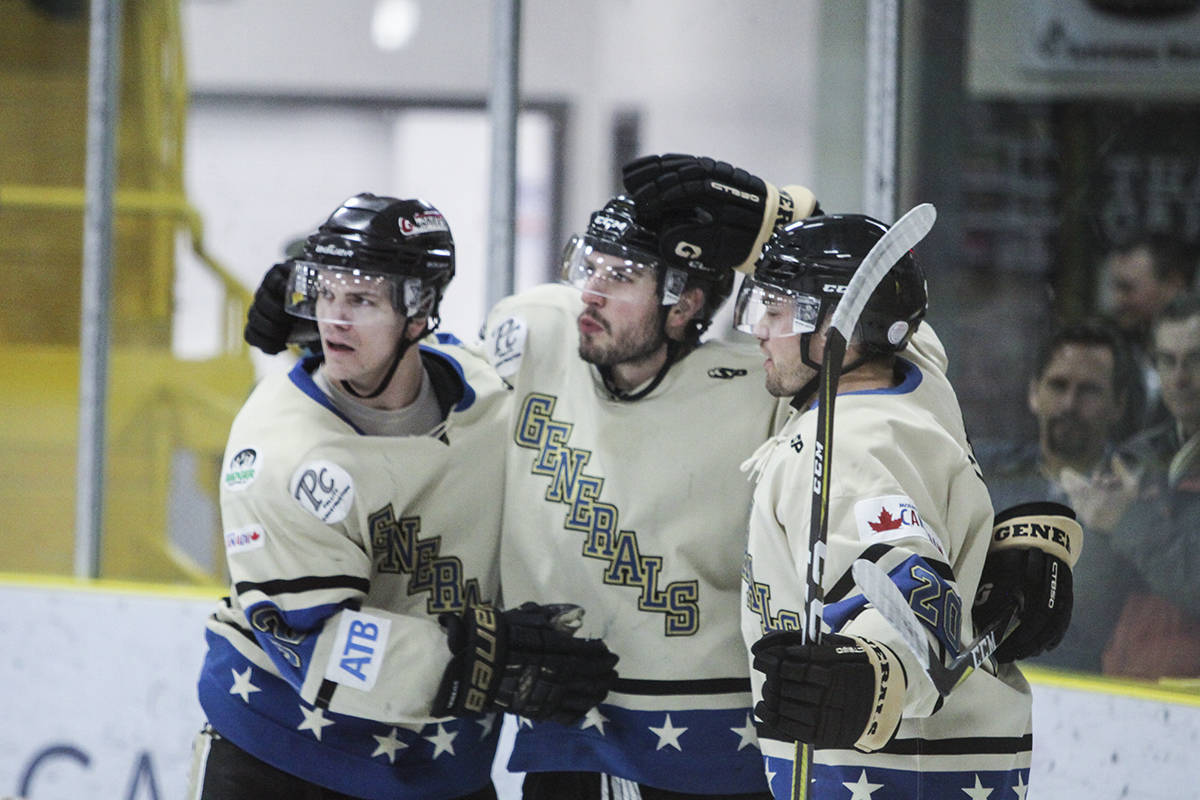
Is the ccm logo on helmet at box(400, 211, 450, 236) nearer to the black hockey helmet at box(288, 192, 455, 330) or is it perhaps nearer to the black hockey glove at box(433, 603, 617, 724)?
the black hockey helmet at box(288, 192, 455, 330)

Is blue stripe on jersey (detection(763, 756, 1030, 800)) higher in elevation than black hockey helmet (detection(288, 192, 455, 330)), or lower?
lower

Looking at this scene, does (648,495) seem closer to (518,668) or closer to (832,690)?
(518,668)

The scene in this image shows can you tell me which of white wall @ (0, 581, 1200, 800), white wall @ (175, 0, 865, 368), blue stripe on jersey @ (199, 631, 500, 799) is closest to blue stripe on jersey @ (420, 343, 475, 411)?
blue stripe on jersey @ (199, 631, 500, 799)

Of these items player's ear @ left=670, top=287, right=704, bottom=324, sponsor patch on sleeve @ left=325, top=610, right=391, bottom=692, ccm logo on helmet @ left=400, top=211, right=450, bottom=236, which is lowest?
sponsor patch on sleeve @ left=325, top=610, right=391, bottom=692

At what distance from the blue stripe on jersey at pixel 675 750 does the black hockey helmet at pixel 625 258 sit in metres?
0.55

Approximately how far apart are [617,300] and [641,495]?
263 millimetres

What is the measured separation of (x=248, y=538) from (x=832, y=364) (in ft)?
2.60

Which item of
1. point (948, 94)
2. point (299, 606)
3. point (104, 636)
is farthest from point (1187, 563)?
point (104, 636)

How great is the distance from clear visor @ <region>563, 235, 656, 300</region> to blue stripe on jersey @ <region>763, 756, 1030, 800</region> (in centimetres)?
69

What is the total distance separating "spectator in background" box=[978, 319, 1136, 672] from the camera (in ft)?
8.04

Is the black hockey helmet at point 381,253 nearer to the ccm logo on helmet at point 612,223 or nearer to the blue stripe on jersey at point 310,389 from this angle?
the blue stripe on jersey at point 310,389

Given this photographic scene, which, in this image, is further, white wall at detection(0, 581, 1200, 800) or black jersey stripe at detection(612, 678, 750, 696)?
white wall at detection(0, 581, 1200, 800)

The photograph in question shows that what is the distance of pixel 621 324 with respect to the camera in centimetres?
192

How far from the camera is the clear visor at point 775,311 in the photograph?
1.59 m
